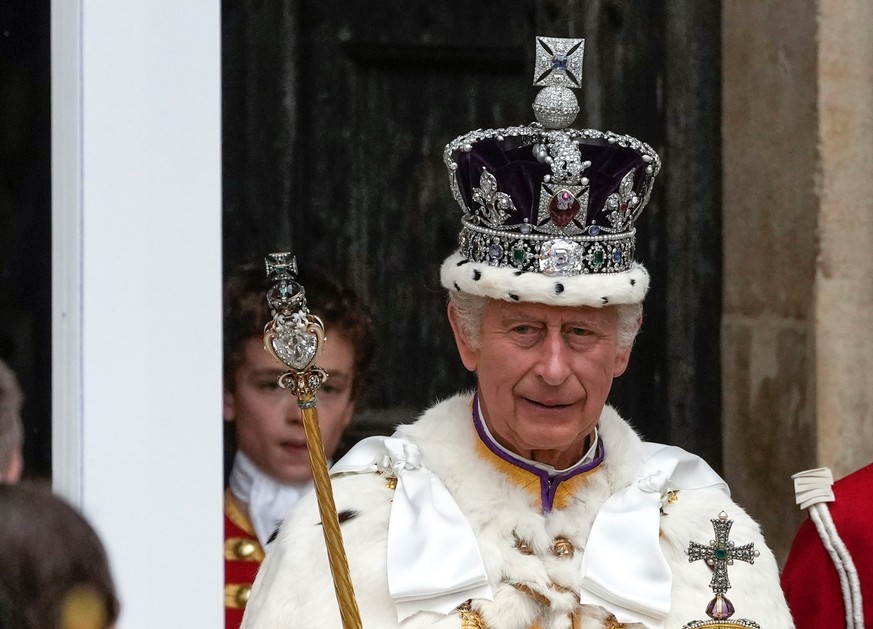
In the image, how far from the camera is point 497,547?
124 inches

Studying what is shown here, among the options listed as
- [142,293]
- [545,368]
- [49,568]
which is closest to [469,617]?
[545,368]

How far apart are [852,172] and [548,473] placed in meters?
1.69

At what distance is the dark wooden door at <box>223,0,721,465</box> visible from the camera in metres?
4.53

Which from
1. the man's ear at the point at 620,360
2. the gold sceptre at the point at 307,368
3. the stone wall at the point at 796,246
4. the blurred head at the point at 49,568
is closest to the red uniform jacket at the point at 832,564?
the man's ear at the point at 620,360

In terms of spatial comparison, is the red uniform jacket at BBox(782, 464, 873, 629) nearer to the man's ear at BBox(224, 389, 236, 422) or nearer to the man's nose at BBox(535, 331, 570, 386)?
the man's nose at BBox(535, 331, 570, 386)

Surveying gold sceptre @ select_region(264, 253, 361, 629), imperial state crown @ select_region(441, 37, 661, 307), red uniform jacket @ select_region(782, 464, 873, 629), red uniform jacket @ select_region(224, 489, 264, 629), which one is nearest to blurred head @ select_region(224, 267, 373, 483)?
red uniform jacket @ select_region(224, 489, 264, 629)

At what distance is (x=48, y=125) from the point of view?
388cm

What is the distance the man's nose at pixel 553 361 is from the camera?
10.3 ft

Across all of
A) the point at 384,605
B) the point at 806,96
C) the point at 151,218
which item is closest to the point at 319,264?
the point at 151,218

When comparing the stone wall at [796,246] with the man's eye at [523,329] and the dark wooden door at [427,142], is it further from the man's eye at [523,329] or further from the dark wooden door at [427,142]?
the man's eye at [523,329]

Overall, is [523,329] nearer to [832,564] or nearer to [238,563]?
[832,564]

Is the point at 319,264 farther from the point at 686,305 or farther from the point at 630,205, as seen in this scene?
the point at 630,205

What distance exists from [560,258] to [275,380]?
3.35ft

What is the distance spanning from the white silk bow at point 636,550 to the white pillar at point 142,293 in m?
1.05
